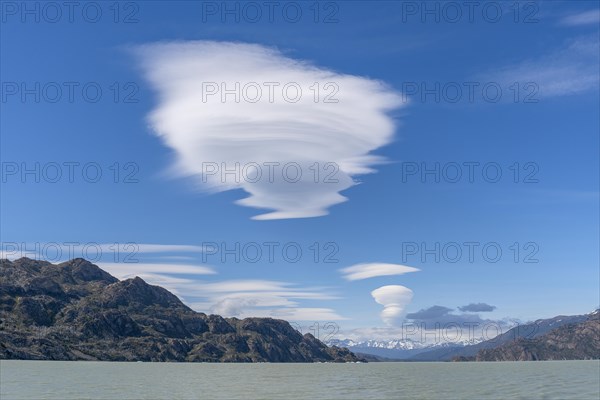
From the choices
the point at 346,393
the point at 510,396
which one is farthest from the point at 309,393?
the point at 510,396

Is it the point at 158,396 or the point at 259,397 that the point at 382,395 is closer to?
the point at 259,397

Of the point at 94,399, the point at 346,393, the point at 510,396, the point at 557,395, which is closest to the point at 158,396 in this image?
the point at 94,399

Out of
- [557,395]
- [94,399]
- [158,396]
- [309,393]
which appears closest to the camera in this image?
[94,399]

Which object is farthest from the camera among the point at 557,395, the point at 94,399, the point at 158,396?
the point at 557,395

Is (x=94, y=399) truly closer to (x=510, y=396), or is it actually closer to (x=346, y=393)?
(x=346, y=393)

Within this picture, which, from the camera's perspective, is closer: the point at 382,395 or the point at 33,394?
the point at 33,394

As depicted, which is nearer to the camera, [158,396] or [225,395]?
[158,396]

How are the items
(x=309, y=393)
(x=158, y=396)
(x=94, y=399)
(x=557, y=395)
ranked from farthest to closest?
(x=309, y=393) → (x=557, y=395) → (x=158, y=396) → (x=94, y=399)

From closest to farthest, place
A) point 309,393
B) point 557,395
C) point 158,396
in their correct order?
1. point 158,396
2. point 557,395
3. point 309,393
